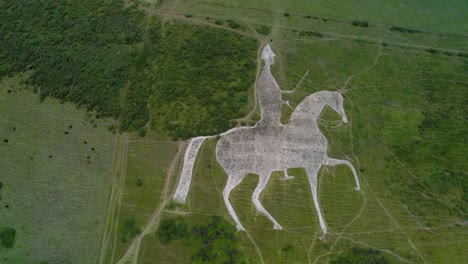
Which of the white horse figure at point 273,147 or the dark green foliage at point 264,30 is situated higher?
the dark green foliage at point 264,30

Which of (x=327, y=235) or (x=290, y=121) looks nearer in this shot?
(x=327, y=235)

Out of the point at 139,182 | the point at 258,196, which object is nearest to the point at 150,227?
the point at 139,182

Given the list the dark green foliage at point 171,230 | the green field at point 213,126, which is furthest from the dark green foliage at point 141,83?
the dark green foliage at point 171,230

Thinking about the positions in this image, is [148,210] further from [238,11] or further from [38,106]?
[238,11]

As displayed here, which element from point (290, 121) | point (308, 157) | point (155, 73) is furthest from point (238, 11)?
point (308, 157)

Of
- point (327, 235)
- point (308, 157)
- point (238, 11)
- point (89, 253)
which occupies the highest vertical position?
point (238, 11)

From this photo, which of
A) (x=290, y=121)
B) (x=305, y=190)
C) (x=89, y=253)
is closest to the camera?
(x=89, y=253)

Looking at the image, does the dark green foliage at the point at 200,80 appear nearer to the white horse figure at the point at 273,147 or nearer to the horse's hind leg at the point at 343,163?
the white horse figure at the point at 273,147
